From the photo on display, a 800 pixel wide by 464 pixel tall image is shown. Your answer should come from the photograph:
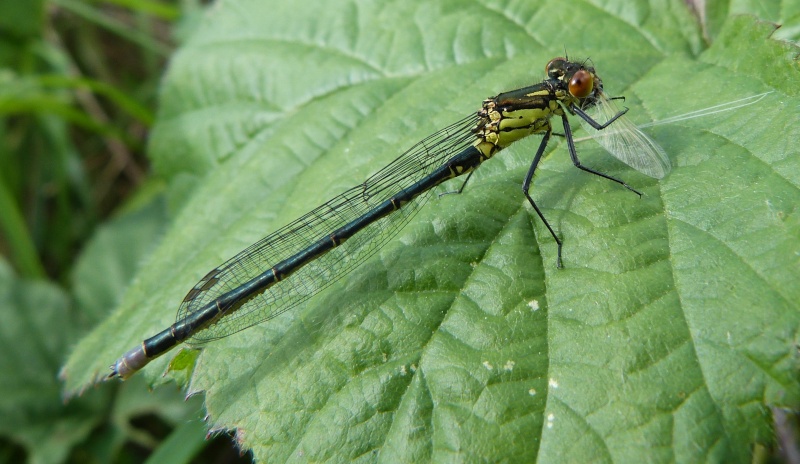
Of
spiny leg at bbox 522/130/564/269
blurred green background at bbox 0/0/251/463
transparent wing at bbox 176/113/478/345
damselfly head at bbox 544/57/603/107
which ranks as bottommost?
blurred green background at bbox 0/0/251/463

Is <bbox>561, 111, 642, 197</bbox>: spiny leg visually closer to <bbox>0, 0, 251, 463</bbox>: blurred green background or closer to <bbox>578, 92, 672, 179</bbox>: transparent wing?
<bbox>578, 92, 672, 179</bbox>: transparent wing

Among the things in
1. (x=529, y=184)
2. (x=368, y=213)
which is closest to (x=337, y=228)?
(x=368, y=213)

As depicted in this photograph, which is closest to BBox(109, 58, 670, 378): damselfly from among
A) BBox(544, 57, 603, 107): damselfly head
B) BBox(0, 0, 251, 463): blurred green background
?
BBox(544, 57, 603, 107): damselfly head

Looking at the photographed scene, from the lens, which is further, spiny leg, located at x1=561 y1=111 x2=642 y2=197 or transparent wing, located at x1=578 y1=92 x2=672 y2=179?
spiny leg, located at x1=561 y1=111 x2=642 y2=197

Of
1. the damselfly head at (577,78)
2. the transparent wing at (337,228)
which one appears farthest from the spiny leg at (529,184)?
the transparent wing at (337,228)

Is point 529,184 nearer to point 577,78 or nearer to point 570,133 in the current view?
point 570,133

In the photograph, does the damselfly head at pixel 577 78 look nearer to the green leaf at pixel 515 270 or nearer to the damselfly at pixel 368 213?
the damselfly at pixel 368 213

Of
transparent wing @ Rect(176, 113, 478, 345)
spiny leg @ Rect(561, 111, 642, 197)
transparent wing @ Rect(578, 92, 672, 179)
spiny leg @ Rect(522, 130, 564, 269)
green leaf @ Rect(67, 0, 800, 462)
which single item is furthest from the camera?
transparent wing @ Rect(176, 113, 478, 345)
